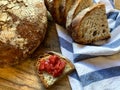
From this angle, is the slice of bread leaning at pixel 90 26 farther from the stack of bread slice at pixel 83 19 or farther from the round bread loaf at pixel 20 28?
the round bread loaf at pixel 20 28

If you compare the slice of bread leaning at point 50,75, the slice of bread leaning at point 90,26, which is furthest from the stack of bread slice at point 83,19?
the slice of bread leaning at point 50,75

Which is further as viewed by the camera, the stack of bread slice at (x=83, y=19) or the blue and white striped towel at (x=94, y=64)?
the stack of bread slice at (x=83, y=19)

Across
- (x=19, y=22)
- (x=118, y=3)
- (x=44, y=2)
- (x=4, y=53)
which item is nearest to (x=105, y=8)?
(x=118, y=3)

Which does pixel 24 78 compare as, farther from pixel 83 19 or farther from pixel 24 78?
pixel 83 19

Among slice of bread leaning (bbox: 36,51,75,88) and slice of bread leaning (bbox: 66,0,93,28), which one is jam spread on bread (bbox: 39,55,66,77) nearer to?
slice of bread leaning (bbox: 36,51,75,88)

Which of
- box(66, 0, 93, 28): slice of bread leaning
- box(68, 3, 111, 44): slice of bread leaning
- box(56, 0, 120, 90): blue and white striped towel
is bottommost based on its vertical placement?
box(56, 0, 120, 90): blue and white striped towel

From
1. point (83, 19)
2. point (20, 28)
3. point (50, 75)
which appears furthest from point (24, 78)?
point (83, 19)

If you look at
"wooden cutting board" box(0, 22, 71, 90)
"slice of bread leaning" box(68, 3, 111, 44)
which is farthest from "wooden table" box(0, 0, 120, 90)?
"slice of bread leaning" box(68, 3, 111, 44)
